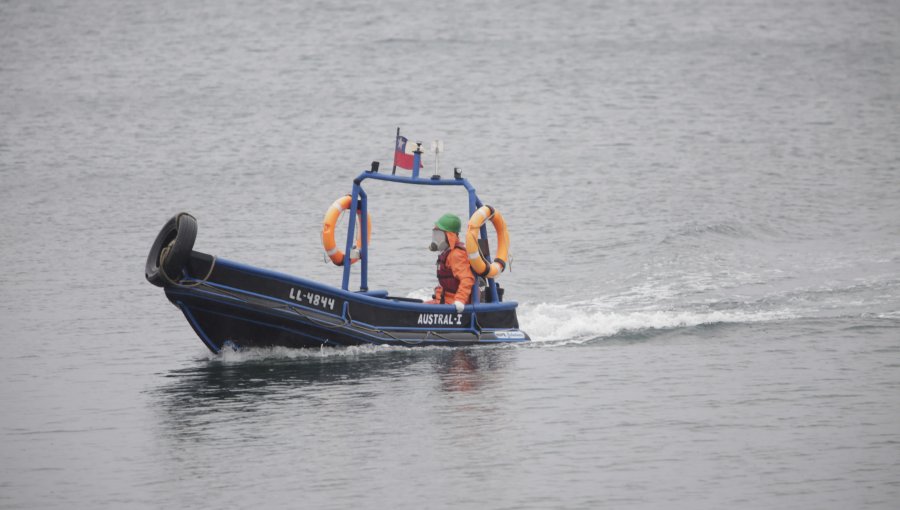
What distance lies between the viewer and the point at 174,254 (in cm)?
1623

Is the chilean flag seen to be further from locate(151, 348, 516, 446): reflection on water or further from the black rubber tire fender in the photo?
the black rubber tire fender

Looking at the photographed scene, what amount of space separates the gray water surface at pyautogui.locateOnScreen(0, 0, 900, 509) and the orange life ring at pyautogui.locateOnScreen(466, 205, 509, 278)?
121cm

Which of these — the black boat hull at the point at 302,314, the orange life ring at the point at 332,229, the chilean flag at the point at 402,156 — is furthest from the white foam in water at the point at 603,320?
the chilean flag at the point at 402,156

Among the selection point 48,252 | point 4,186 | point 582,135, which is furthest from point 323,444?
point 582,135

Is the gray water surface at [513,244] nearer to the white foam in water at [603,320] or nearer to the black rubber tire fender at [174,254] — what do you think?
the white foam in water at [603,320]

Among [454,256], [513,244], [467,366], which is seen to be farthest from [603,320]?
[513,244]

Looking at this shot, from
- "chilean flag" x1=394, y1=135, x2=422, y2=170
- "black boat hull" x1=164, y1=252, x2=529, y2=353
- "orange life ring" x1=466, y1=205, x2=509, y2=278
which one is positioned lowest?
"black boat hull" x1=164, y1=252, x2=529, y2=353

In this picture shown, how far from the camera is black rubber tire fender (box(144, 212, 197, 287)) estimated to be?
16.3 meters

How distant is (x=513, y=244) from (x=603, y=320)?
342 inches

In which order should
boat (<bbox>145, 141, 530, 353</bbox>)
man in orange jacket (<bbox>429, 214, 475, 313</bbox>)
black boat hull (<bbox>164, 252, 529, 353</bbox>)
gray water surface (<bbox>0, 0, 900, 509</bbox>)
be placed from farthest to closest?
1. man in orange jacket (<bbox>429, 214, 475, 313</bbox>)
2. black boat hull (<bbox>164, 252, 529, 353</bbox>)
3. boat (<bbox>145, 141, 530, 353</bbox>)
4. gray water surface (<bbox>0, 0, 900, 509</bbox>)

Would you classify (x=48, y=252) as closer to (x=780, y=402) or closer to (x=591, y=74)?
(x=780, y=402)

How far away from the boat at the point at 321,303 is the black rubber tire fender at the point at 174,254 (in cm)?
1

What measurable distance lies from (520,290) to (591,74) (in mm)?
30142

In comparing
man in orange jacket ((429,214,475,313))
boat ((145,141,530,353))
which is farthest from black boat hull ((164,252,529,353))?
man in orange jacket ((429,214,475,313))
